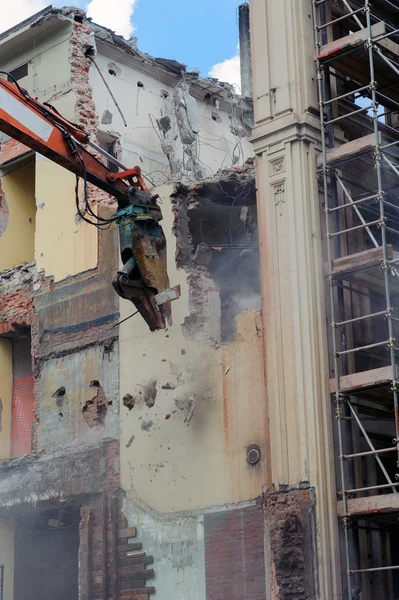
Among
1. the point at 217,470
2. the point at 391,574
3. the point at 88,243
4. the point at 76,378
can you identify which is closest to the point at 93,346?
the point at 76,378

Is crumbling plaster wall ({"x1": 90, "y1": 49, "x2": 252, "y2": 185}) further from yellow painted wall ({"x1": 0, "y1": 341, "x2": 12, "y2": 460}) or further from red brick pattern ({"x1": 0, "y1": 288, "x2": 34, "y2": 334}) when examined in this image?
yellow painted wall ({"x1": 0, "y1": 341, "x2": 12, "y2": 460})

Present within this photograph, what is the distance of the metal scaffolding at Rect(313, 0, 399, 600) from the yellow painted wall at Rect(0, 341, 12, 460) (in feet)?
23.9

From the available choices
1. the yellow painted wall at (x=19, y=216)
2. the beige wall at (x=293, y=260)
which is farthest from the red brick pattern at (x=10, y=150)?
the beige wall at (x=293, y=260)

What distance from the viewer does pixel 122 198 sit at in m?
15.9

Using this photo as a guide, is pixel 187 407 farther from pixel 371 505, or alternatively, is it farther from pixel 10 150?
pixel 10 150

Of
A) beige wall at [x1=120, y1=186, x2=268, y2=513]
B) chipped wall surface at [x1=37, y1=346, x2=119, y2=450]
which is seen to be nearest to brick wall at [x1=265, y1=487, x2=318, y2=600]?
beige wall at [x1=120, y1=186, x2=268, y2=513]

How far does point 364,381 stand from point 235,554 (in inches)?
118

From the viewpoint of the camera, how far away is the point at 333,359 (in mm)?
14547

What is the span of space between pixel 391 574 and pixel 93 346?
602 centimetres

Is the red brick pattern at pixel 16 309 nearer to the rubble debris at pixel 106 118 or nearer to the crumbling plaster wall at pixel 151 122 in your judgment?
the crumbling plaster wall at pixel 151 122

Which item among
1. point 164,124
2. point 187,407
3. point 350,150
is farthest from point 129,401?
point 164,124

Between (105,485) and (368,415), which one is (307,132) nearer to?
(368,415)

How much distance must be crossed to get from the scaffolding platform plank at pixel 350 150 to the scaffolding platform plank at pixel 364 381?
3.02 metres

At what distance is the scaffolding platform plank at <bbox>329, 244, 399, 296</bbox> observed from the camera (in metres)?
14.3
